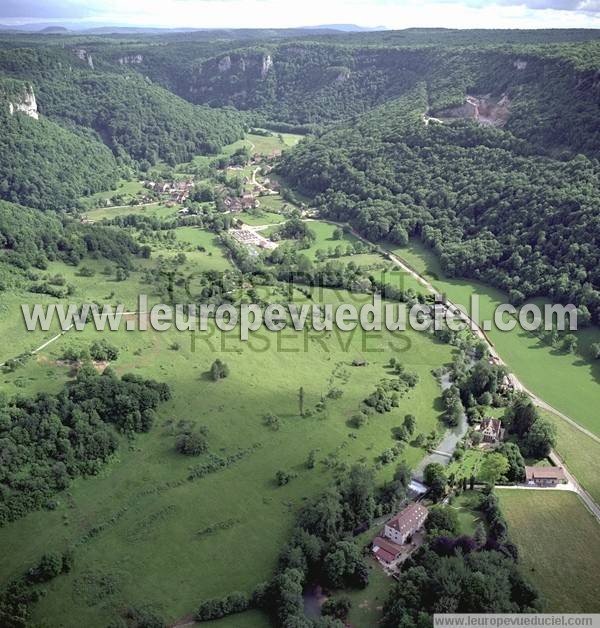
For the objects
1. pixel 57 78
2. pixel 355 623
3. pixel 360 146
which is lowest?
pixel 355 623

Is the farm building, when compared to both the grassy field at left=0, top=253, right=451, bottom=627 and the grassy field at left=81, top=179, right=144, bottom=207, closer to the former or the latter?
the grassy field at left=0, top=253, right=451, bottom=627

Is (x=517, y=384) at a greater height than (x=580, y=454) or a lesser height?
greater

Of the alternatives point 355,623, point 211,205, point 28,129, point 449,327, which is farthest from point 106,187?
point 355,623

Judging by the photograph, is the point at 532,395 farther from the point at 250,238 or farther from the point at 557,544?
the point at 250,238

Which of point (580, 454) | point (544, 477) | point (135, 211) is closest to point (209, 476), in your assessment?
point (544, 477)

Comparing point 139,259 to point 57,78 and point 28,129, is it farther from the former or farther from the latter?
point 57,78

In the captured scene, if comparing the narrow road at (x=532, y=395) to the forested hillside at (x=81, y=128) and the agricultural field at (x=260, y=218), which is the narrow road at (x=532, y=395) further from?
the forested hillside at (x=81, y=128)
